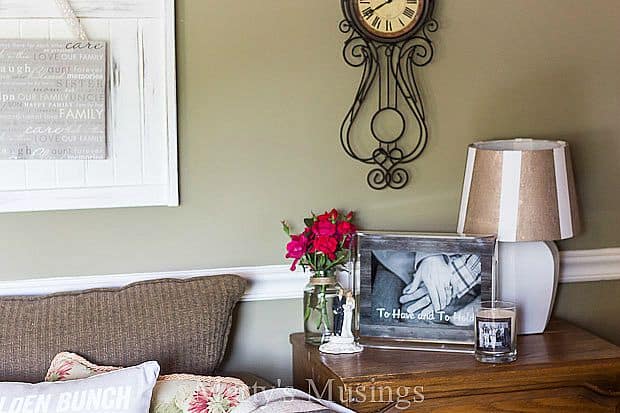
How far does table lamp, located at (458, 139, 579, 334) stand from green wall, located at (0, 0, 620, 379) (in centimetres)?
20

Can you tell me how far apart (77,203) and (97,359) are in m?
0.46

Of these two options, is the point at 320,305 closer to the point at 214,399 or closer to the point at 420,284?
the point at 420,284

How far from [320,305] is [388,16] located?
2.79ft

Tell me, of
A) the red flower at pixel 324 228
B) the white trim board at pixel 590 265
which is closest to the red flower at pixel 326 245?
the red flower at pixel 324 228

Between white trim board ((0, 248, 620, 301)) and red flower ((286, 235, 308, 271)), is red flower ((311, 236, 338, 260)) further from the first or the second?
white trim board ((0, 248, 620, 301))

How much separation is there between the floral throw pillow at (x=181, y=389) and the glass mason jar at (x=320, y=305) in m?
0.41

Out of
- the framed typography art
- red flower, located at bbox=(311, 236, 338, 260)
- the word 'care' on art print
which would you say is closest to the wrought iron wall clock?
red flower, located at bbox=(311, 236, 338, 260)

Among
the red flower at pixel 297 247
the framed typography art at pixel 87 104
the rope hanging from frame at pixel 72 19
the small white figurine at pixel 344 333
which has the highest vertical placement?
the rope hanging from frame at pixel 72 19

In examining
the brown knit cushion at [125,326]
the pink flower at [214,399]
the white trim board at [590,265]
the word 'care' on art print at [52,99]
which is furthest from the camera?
the white trim board at [590,265]

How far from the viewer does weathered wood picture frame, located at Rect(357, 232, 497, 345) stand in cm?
249

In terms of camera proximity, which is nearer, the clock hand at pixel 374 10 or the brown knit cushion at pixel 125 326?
the brown knit cushion at pixel 125 326

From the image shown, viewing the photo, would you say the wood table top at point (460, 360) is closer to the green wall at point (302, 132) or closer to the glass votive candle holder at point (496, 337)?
the glass votive candle holder at point (496, 337)

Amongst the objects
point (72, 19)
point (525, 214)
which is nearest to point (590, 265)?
point (525, 214)

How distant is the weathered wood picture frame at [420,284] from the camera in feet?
8.16
